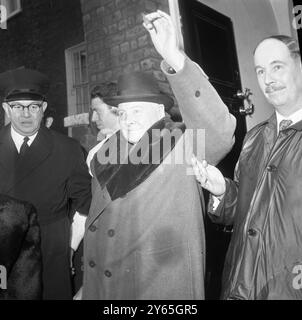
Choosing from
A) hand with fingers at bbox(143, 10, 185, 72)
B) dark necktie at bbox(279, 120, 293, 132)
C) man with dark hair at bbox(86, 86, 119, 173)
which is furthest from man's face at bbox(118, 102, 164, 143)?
dark necktie at bbox(279, 120, 293, 132)

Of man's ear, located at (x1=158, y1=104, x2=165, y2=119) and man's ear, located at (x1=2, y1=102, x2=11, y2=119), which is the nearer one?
man's ear, located at (x1=158, y1=104, x2=165, y2=119)

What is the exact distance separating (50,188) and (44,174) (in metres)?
0.07

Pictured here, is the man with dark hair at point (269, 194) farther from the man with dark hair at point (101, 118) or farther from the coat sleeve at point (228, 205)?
the man with dark hair at point (101, 118)

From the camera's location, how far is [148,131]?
141 cm

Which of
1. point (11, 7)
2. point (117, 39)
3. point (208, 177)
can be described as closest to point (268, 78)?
point (208, 177)

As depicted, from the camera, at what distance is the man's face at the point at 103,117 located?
161 centimetres

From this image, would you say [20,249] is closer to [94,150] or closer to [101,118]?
[94,150]

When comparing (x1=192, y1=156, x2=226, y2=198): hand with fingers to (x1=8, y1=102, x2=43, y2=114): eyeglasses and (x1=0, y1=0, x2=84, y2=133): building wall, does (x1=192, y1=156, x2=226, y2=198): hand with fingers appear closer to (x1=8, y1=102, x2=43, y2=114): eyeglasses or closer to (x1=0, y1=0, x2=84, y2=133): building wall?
(x1=8, y1=102, x2=43, y2=114): eyeglasses

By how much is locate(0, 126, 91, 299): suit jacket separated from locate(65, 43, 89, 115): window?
0.72 feet

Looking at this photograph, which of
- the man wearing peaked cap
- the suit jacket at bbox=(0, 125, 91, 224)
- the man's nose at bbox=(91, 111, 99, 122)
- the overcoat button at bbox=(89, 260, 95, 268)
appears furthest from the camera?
the man's nose at bbox=(91, 111, 99, 122)

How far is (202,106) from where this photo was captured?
118 centimetres

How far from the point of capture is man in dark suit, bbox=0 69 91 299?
1.52 meters
